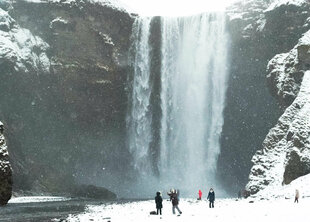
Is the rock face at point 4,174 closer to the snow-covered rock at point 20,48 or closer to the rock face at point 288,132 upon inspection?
the rock face at point 288,132

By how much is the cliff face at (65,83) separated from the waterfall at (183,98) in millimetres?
2955

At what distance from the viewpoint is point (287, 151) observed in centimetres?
3647

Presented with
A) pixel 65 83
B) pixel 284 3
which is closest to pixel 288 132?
pixel 284 3

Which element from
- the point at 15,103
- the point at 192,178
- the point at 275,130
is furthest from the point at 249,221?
the point at 15,103

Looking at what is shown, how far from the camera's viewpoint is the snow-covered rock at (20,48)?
58.0 m

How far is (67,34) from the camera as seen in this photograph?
62312mm

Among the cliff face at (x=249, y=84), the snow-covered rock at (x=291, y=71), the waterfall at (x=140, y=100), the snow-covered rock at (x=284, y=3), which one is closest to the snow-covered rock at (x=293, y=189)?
the snow-covered rock at (x=291, y=71)

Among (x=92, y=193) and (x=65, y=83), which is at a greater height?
(x=65, y=83)

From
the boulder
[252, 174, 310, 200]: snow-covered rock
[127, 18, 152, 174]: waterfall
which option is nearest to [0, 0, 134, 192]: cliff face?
[127, 18, 152, 174]: waterfall

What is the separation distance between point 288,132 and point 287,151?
7.72 feet

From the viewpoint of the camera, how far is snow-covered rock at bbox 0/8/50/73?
58.0 meters

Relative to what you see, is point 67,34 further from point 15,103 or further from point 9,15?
point 15,103

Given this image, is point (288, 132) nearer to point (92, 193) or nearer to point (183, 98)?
point (183, 98)

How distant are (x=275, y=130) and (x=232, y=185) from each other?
20.4 meters
